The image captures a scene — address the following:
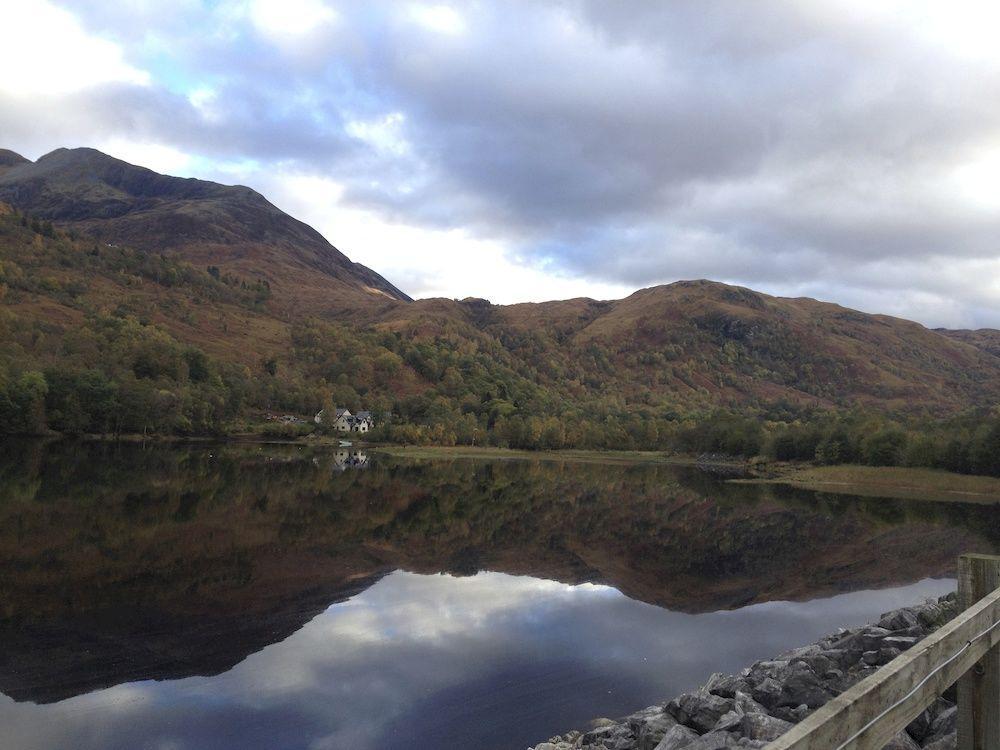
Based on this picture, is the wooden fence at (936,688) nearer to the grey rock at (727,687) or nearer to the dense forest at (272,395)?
the grey rock at (727,687)

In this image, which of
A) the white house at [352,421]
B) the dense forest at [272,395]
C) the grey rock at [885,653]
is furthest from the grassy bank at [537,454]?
the grey rock at [885,653]

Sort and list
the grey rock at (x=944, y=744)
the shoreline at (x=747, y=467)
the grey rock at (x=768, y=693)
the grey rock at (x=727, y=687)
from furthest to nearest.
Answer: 1. the shoreline at (x=747, y=467)
2. the grey rock at (x=727, y=687)
3. the grey rock at (x=768, y=693)
4. the grey rock at (x=944, y=744)

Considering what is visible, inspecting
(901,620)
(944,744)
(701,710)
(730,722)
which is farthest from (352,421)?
(944,744)

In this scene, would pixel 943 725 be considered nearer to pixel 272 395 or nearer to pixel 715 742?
pixel 715 742

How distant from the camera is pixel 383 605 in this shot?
22.7m

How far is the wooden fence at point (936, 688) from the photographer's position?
150 inches

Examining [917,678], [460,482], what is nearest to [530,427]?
[460,482]

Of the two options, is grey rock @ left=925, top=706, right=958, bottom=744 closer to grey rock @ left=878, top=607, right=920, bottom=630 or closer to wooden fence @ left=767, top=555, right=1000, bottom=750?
wooden fence @ left=767, top=555, right=1000, bottom=750

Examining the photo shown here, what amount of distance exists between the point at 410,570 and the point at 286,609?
27.9 feet

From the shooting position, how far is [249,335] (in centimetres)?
19112

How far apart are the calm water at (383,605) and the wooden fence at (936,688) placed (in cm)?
840

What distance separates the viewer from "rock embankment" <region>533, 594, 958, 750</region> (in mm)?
Answer: 8812

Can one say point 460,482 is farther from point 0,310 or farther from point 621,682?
point 0,310

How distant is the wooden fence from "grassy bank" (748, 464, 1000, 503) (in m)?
73.7
